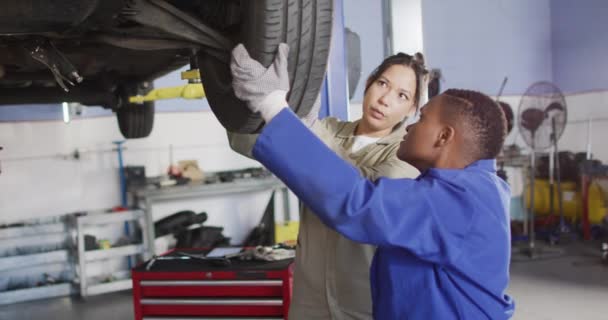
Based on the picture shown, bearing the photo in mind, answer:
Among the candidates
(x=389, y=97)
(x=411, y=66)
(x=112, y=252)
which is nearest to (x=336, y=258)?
(x=389, y=97)

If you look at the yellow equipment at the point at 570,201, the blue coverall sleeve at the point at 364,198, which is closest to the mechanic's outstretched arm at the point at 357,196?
the blue coverall sleeve at the point at 364,198

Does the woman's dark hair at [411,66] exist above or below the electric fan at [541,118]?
above

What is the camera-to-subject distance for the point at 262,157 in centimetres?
97

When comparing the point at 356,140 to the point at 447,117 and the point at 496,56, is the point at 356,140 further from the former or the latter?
the point at 496,56

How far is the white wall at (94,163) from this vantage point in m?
4.14

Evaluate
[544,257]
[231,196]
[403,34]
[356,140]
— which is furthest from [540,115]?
[356,140]

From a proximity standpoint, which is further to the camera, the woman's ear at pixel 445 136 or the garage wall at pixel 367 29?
the garage wall at pixel 367 29

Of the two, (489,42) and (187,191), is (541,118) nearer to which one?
(489,42)

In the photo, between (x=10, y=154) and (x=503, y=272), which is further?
(x=10, y=154)

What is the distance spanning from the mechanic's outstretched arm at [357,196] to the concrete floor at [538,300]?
271 cm

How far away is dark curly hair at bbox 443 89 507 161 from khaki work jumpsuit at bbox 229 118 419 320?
332mm

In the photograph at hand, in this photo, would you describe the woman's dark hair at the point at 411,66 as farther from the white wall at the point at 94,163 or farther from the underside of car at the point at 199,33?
the white wall at the point at 94,163

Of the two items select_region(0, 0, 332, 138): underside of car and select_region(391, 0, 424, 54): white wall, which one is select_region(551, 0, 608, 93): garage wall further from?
select_region(0, 0, 332, 138): underside of car

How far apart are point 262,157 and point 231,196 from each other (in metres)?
3.84
